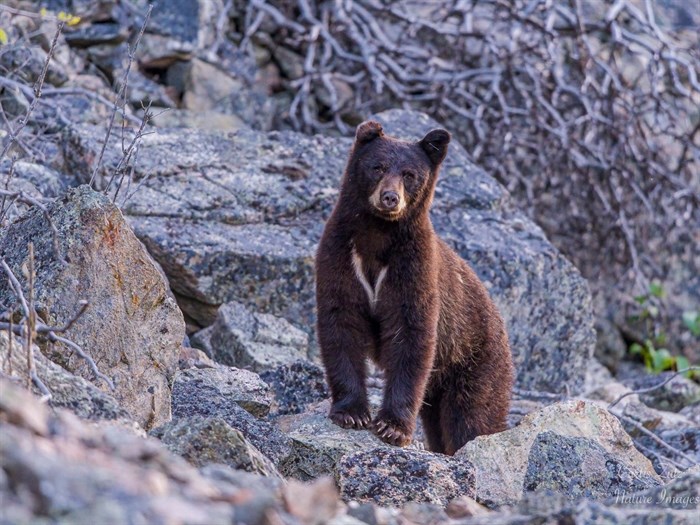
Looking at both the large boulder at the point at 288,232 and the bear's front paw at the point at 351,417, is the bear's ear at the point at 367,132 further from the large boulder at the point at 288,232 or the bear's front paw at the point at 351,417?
the large boulder at the point at 288,232

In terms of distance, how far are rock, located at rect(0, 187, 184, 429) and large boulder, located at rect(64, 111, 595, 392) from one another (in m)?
2.54

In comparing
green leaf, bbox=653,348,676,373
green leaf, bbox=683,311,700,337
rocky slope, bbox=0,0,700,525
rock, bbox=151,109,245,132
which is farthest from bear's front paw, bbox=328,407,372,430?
green leaf, bbox=683,311,700,337

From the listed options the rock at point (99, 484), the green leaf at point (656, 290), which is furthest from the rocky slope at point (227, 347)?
the green leaf at point (656, 290)

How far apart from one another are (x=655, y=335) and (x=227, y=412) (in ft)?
24.4

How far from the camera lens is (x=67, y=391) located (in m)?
4.03

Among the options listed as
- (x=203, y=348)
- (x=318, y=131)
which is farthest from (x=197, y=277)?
(x=318, y=131)

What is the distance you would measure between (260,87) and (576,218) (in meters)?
3.63

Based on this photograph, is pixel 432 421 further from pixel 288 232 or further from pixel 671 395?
pixel 671 395

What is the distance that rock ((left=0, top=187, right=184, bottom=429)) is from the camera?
502cm

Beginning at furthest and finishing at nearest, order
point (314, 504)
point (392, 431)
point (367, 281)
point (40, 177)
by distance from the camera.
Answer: point (40, 177), point (367, 281), point (392, 431), point (314, 504)

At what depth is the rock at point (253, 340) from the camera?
741 centimetres

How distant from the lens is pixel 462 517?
12.1 feet

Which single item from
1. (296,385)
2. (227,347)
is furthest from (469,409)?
(227,347)

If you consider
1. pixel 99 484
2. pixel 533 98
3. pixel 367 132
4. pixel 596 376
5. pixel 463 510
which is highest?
pixel 533 98
